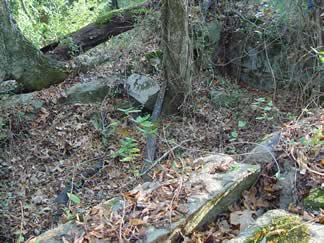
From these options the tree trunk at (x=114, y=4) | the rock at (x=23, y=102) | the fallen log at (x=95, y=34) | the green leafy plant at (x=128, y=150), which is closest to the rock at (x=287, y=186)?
the green leafy plant at (x=128, y=150)

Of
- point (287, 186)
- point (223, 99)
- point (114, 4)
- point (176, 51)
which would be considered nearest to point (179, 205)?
point (287, 186)

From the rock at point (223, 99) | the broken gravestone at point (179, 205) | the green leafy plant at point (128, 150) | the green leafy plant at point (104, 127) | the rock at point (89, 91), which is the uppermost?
the broken gravestone at point (179, 205)

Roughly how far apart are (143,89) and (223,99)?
5.19 feet

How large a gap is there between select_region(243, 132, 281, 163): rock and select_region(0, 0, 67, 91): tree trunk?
4.75 metres

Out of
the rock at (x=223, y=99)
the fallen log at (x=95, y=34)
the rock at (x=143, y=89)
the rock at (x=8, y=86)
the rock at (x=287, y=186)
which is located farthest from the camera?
the fallen log at (x=95, y=34)

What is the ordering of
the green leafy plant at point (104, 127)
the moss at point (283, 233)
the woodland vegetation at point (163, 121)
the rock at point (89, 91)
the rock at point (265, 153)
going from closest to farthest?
the moss at point (283, 233)
the woodland vegetation at point (163, 121)
the rock at point (265, 153)
the green leafy plant at point (104, 127)
the rock at point (89, 91)

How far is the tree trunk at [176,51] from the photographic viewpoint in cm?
566

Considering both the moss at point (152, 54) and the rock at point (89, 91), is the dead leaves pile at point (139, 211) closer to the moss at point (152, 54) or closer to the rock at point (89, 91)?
the rock at point (89, 91)

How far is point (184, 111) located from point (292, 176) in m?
3.63

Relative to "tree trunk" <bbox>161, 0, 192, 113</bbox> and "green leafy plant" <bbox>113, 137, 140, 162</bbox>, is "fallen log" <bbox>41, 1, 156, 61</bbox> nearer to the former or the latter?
"tree trunk" <bbox>161, 0, 192, 113</bbox>

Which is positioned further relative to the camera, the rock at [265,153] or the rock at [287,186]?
the rock at [265,153]

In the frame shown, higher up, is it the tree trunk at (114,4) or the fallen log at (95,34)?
the tree trunk at (114,4)

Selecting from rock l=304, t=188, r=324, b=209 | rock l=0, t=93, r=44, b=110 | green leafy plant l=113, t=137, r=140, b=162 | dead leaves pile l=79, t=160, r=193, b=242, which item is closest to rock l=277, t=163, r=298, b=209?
rock l=304, t=188, r=324, b=209

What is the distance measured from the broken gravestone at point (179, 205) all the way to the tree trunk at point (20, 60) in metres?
4.54
